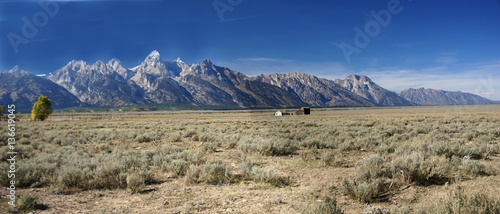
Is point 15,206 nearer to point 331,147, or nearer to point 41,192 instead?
point 41,192

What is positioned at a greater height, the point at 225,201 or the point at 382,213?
the point at 382,213

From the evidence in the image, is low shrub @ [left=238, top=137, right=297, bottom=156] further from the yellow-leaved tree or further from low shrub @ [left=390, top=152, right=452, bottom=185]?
the yellow-leaved tree

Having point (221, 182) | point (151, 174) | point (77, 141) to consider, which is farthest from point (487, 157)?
point (77, 141)

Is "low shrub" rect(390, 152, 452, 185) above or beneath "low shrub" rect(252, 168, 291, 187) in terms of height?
above

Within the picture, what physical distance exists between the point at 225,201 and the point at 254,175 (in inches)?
71.6

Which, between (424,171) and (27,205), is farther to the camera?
(424,171)

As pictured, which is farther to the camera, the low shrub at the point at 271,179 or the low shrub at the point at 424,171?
the low shrub at the point at 271,179

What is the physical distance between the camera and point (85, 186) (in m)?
6.14

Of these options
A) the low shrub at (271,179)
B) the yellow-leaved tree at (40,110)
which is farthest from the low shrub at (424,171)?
the yellow-leaved tree at (40,110)

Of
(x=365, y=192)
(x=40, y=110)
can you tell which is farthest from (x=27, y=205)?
(x=40, y=110)

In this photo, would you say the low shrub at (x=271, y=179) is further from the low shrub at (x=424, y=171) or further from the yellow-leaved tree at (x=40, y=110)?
the yellow-leaved tree at (x=40, y=110)

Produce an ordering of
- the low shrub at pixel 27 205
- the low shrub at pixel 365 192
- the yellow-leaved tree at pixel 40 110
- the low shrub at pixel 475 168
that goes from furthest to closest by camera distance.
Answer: the yellow-leaved tree at pixel 40 110 → the low shrub at pixel 475 168 → the low shrub at pixel 365 192 → the low shrub at pixel 27 205

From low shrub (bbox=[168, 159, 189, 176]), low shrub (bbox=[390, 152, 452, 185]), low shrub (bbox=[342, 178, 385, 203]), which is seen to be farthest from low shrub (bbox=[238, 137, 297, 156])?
low shrub (bbox=[342, 178, 385, 203])

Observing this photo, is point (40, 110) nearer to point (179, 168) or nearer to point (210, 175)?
point (179, 168)
